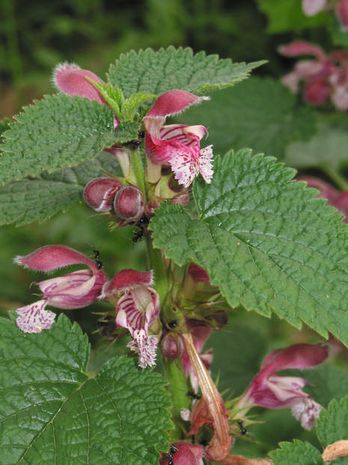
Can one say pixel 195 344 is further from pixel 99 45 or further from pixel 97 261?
pixel 99 45

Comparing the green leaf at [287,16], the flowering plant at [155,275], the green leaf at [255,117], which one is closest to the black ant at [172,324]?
the flowering plant at [155,275]

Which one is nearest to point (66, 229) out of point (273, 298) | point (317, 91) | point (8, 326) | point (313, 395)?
point (317, 91)

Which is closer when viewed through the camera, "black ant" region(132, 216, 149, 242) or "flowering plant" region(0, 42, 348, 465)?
"flowering plant" region(0, 42, 348, 465)

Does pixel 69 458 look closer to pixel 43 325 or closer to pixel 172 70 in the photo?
pixel 43 325

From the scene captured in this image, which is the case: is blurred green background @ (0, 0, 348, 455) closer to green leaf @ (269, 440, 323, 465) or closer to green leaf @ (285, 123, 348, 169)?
green leaf @ (285, 123, 348, 169)

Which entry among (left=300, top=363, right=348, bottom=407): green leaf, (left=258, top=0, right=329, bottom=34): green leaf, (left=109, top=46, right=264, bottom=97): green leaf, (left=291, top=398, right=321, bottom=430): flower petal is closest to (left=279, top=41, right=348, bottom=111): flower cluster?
(left=258, top=0, right=329, bottom=34): green leaf

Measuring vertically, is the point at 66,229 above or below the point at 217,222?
below
